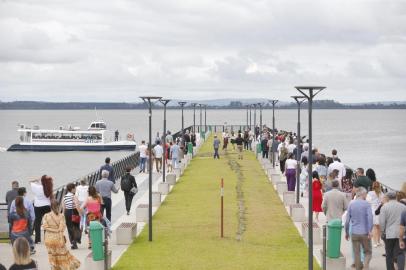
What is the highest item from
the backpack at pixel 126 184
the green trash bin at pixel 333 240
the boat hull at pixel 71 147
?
the backpack at pixel 126 184

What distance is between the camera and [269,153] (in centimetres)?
4191

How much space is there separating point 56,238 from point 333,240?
5438 millimetres

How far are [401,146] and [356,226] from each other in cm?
10344

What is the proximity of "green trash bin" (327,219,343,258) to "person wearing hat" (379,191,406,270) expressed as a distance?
4.48ft

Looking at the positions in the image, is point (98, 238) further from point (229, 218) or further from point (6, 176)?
point (6, 176)

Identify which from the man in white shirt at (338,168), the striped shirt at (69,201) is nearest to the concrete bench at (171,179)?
the man in white shirt at (338,168)

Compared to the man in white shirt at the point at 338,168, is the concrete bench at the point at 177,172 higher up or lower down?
lower down

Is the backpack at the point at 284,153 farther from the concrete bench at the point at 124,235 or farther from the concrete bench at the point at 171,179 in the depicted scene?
the concrete bench at the point at 124,235

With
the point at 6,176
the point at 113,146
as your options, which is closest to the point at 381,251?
the point at 6,176

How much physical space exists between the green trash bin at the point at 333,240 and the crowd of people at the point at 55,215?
4.97 m

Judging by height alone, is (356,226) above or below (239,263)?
above

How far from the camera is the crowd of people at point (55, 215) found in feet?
43.4

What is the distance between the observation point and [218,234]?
62.4 ft

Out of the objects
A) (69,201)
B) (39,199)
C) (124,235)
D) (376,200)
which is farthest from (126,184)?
(376,200)
